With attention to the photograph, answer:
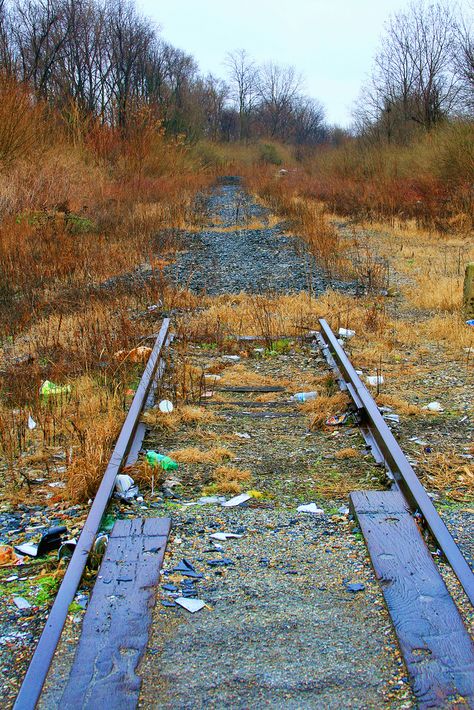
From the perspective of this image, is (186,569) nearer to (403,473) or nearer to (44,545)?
(44,545)

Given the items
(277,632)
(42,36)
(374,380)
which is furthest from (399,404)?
(42,36)

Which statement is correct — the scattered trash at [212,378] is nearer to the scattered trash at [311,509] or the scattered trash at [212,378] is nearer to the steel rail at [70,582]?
the steel rail at [70,582]

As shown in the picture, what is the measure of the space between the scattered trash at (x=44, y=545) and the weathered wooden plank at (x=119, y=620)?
0.29m

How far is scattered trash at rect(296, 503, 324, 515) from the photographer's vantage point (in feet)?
12.3

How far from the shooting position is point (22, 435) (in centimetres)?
497

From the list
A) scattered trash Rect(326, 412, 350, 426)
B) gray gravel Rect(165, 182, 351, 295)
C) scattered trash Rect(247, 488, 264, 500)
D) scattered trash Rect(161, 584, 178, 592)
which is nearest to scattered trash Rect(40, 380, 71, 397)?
scattered trash Rect(326, 412, 350, 426)

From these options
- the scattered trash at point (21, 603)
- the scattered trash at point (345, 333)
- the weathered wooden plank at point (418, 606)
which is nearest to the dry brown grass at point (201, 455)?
the weathered wooden plank at point (418, 606)

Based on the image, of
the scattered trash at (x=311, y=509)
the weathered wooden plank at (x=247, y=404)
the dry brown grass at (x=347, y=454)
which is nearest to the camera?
the scattered trash at (x=311, y=509)

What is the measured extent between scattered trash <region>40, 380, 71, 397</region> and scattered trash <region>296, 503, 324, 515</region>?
2.88 m

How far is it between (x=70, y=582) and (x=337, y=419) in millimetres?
2860

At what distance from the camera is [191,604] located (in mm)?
2805

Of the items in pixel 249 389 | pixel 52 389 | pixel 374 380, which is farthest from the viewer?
pixel 374 380

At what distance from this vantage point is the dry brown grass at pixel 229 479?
4.12 m

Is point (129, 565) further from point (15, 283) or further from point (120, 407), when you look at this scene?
point (15, 283)
